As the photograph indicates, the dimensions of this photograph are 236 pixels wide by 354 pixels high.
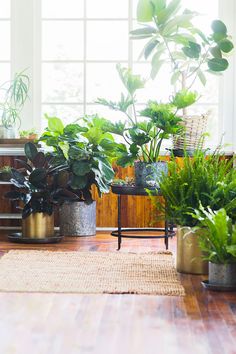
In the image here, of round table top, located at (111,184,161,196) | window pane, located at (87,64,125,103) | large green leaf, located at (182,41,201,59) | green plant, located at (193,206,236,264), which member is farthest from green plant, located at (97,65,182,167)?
green plant, located at (193,206,236,264)

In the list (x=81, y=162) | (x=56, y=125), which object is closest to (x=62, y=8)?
(x=56, y=125)

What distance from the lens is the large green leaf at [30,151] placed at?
6199 mm

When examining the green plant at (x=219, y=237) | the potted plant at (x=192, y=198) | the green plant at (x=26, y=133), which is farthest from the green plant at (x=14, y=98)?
the green plant at (x=219, y=237)

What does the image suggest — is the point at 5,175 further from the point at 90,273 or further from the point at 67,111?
the point at 90,273

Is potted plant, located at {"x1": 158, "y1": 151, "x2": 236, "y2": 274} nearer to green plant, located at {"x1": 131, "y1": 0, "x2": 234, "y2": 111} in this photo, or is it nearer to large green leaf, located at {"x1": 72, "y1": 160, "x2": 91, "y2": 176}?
large green leaf, located at {"x1": 72, "y1": 160, "x2": 91, "y2": 176}

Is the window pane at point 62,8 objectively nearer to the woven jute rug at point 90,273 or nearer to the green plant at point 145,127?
the green plant at point 145,127

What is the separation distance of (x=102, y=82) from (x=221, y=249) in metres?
3.22

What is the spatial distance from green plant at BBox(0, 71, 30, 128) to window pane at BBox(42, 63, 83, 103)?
203 mm

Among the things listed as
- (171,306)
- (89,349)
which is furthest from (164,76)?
(89,349)

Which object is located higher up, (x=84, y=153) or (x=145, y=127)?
(x=145, y=127)

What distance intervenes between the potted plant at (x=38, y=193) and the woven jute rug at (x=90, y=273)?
2.53ft

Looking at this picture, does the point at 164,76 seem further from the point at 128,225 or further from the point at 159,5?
the point at 128,225

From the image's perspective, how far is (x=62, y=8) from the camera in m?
6.95

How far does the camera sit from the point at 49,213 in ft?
20.1
